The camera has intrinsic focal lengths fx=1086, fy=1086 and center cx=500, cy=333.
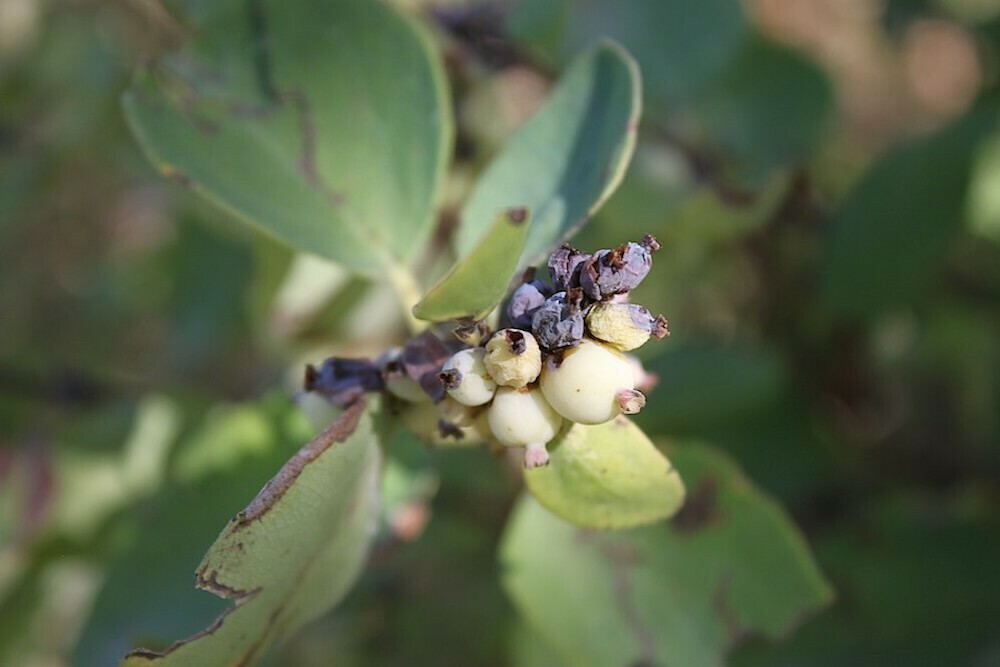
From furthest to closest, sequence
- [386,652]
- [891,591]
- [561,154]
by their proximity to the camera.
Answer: [386,652] → [891,591] → [561,154]

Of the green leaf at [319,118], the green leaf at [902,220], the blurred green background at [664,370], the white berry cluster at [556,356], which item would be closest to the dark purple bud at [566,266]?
the white berry cluster at [556,356]

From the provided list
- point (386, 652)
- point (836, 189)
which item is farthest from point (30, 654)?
point (836, 189)

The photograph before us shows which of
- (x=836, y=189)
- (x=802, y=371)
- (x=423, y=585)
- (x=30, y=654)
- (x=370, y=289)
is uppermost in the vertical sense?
(x=836, y=189)

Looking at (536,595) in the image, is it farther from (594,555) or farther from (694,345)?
(694,345)

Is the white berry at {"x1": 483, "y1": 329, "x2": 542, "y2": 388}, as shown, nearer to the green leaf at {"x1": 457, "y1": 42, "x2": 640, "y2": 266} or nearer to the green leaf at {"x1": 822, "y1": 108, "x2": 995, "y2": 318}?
the green leaf at {"x1": 457, "y1": 42, "x2": 640, "y2": 266}

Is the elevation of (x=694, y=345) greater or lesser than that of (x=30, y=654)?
greater

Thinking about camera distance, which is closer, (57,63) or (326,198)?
(326,198)
